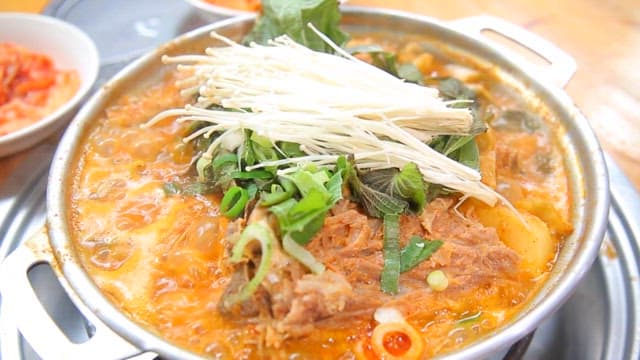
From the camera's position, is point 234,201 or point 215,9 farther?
point 215,9

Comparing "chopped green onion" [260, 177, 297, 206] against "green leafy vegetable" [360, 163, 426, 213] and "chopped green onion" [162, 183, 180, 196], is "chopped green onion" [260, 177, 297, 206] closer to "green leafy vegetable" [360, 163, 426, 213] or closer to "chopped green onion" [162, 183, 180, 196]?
"green leafy vegetable" [360, 163, 426, 213]

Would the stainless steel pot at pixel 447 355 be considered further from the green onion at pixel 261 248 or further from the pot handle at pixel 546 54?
the green onion at pixel 261 248

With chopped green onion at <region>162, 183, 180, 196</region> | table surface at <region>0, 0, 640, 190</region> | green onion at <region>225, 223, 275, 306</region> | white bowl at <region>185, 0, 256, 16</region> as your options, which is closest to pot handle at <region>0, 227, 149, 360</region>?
green onion at <region>225, 223, 275, 306</region>

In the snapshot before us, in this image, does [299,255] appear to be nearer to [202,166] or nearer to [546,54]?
[202,166]

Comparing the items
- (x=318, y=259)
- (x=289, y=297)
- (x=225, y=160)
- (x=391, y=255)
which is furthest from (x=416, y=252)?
(x=225, y=160)

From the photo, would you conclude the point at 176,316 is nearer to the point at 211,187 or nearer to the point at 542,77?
the point at 211,187
